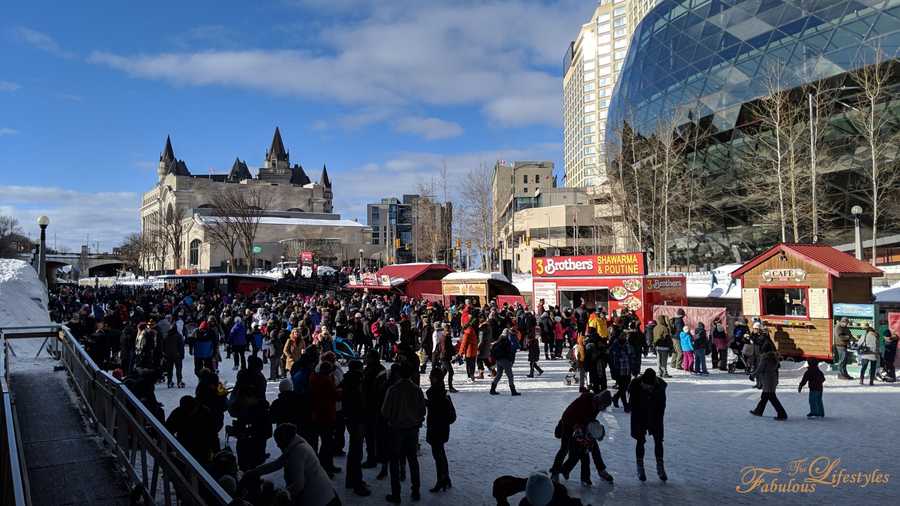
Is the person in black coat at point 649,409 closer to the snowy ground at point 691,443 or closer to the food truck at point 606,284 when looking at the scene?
the snowy ground at point 691,443

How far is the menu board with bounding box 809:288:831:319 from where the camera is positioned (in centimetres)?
1579

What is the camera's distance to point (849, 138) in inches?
1303

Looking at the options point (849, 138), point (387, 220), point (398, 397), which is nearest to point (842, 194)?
point (849, 138)

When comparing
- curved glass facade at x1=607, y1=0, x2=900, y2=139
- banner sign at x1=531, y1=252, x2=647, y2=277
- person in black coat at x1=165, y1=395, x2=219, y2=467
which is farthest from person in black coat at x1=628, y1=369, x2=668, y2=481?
curved glass facade at x1=607, y1=0, x2=900, y2=139

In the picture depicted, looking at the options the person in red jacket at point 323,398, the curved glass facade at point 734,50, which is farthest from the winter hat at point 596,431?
the curved glass facade at point 734,50

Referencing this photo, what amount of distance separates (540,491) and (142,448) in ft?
11.8

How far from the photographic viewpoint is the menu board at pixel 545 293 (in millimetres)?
25141

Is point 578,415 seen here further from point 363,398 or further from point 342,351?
point 342,351

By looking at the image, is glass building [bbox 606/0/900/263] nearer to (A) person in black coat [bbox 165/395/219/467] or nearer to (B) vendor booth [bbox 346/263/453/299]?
(B) vendor booth [bbox 346/263/453/299]

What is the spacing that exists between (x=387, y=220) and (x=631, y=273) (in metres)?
110

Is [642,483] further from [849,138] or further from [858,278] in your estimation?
[849,138]

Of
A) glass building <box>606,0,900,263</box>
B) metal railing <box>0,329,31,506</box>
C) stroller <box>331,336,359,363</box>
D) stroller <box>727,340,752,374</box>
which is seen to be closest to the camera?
metal railing <box>0,329,31,506</box>

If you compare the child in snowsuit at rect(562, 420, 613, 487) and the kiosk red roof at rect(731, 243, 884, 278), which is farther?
the kiosk red roof at rect(731, 243, 884, 278)

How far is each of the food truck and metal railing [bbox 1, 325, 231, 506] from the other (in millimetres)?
17447
